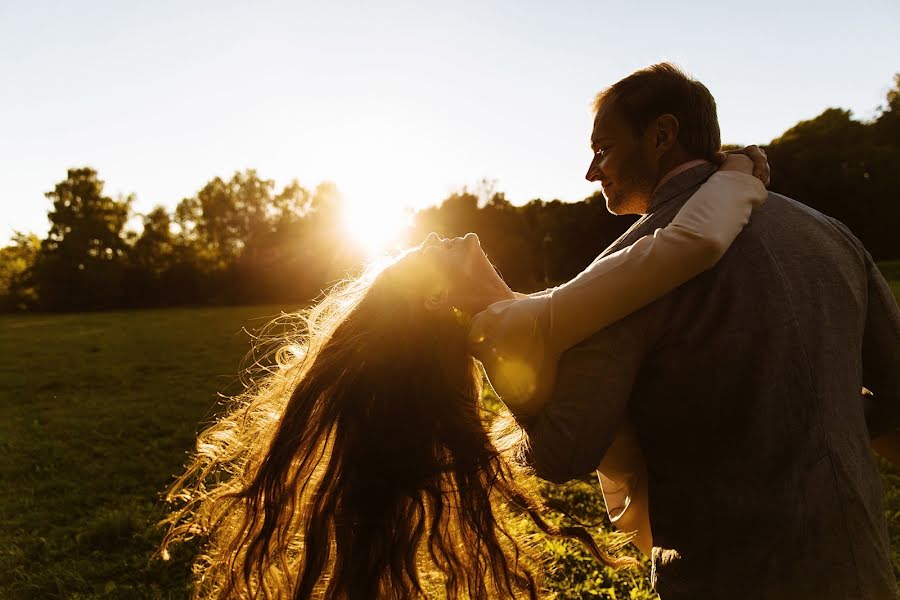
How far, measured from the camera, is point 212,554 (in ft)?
8.96

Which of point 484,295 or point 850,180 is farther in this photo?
point 850,180

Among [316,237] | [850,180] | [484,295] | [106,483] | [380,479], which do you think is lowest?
[106,483]

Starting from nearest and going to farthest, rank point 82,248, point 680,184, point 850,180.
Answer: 1. point 680,184
2. point 850,180
3. point 82,248

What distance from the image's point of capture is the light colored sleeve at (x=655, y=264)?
1.46m

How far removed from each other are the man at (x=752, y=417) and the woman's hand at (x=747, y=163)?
0.58 ft

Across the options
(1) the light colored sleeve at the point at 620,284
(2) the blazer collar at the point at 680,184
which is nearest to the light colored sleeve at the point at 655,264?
(1) the light colored sleeve at the point at 620,284

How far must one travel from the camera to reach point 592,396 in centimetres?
149

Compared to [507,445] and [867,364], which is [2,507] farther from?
[867,364]

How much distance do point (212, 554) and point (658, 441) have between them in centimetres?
211

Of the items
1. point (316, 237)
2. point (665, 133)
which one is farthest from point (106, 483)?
point (316, 237)

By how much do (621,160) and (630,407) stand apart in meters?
0.77

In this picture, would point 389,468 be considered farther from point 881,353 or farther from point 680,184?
point 881,353

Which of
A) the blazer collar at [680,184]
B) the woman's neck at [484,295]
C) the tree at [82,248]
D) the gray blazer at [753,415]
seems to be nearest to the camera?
the gray blazer at [753,415]

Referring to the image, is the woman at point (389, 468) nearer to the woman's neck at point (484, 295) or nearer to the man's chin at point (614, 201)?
the woman's neck at point (484, 295)
